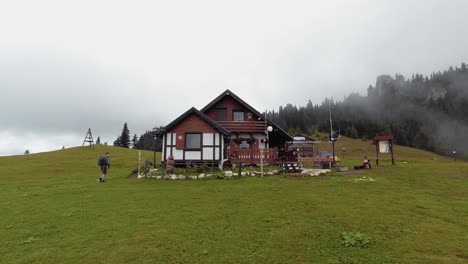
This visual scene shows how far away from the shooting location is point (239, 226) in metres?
8.55

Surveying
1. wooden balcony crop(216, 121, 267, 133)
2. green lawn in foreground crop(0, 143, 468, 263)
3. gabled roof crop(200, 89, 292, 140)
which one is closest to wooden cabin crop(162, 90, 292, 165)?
wooden balcony crop(216, 121, 267, 133)

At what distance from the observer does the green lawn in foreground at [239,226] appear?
666 centimetres

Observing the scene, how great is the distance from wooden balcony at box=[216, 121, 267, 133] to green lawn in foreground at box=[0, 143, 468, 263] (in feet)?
45.4

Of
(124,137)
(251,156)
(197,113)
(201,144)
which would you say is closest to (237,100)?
(197,113)

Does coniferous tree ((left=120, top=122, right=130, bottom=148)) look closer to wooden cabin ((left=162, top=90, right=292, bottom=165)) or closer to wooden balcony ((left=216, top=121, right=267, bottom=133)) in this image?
wooden balcony ((left=216, top=121, right=267, bottom=133))

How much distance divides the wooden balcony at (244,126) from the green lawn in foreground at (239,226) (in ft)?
45.4

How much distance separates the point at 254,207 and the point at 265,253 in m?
4.10

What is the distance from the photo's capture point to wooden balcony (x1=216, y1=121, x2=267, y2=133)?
92.4ft

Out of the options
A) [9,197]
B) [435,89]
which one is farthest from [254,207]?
[435,89]

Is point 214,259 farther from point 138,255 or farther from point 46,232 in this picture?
point 46,232

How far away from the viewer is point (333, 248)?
691cm

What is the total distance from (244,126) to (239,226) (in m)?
20.5

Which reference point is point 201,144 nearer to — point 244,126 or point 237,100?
point 244,126

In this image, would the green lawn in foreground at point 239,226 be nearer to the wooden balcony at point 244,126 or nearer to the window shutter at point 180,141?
the window shutter at point 180,141
